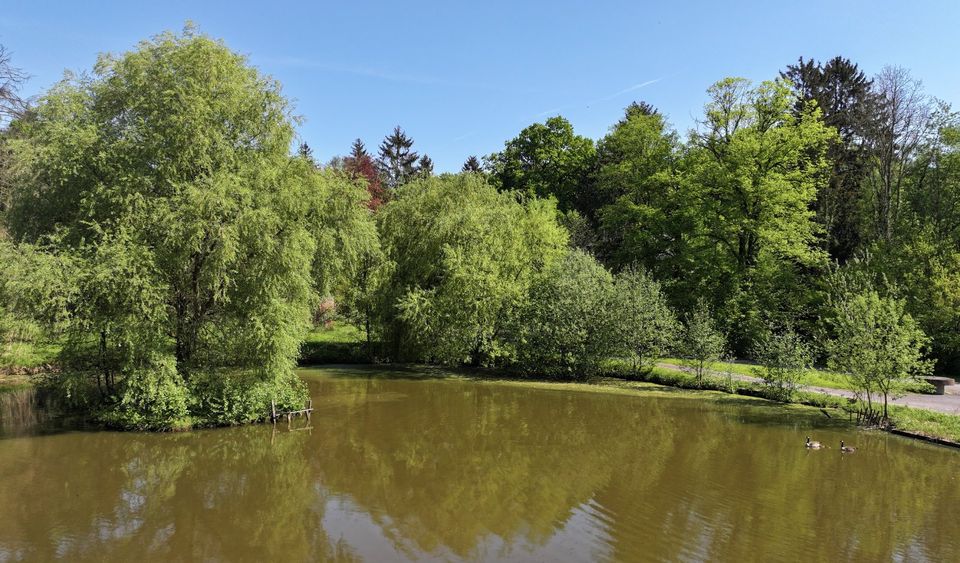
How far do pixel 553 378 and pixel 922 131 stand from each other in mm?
27436

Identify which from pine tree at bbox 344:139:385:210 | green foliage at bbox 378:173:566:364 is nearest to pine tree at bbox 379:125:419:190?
pine tree at bbox 344:139:385:210

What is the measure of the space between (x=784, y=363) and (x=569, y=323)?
9.97m

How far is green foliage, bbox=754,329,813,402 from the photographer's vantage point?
22.7 meters

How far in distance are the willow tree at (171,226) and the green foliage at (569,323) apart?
13844 millimetres

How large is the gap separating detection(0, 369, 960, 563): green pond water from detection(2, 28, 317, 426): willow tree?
2.16m

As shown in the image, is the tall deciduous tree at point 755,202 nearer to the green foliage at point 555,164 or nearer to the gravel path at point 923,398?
the gravel path at point 923,398

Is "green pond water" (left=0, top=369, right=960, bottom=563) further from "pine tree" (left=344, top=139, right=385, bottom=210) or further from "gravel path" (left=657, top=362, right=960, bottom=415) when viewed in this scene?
"pine tree" (left=344, top=139, right=385, bottom=210)

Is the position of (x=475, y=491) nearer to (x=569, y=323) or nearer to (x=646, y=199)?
(x=569, y=323)

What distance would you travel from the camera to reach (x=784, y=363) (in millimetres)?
22875

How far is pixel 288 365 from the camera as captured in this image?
18.5 meters

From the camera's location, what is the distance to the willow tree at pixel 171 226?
1677 cm

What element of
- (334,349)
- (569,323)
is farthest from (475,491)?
(334,349)

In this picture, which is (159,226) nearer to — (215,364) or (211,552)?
(215,364)

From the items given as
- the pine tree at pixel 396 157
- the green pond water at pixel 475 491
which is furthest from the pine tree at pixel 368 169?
the green pond water at pixel 475 491
